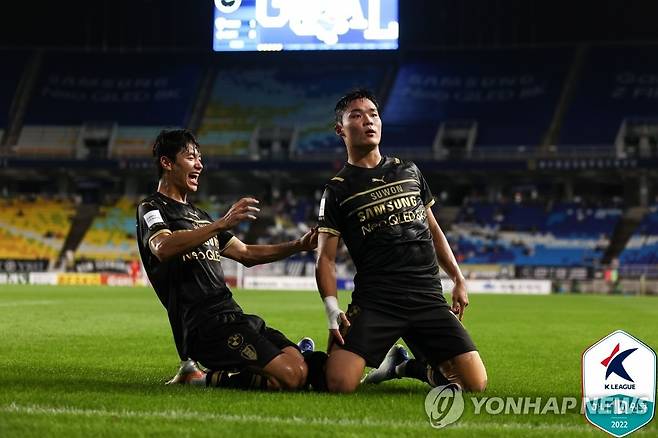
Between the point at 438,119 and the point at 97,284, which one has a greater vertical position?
the point at 438,119

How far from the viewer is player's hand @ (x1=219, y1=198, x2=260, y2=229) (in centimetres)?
556

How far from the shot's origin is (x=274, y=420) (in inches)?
181

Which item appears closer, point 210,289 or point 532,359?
point 210,289

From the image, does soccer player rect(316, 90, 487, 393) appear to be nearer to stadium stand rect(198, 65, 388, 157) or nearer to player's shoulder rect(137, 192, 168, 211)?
player's shoulder rect(137, 192, 168, 211)

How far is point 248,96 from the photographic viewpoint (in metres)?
52.4

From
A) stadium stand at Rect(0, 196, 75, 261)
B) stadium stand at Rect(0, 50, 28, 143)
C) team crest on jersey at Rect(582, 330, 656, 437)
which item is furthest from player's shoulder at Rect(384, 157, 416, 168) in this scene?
stadium stand at Rect(0, 50, 28, 143)

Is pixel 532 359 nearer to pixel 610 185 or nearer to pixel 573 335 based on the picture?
pixel 573 335

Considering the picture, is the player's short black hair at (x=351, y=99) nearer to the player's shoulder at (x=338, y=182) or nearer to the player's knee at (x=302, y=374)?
the player's shoulder at (x=338, y=182)

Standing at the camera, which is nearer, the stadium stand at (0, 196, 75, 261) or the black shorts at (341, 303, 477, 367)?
the black shorts at (341, 303, 477, 367)

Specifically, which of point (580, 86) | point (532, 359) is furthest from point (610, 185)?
point (532, 359)

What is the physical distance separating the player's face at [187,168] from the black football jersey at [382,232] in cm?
105

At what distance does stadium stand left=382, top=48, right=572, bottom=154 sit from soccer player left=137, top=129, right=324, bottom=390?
4178 cm

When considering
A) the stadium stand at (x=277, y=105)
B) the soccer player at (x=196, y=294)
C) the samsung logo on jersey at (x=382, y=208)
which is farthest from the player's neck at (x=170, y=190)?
the stadium stand at (x=277, y=105)

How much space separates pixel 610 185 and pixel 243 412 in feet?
162
